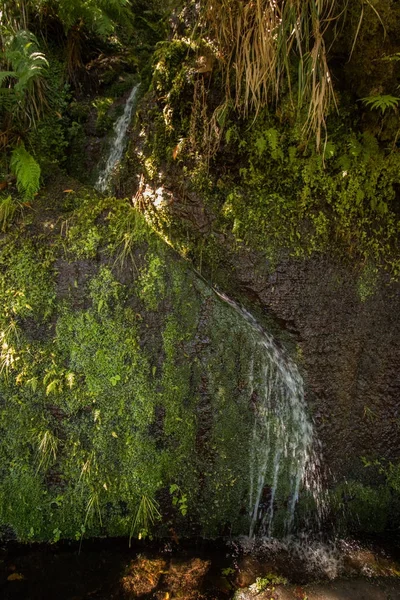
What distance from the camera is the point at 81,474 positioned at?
10.7 feet

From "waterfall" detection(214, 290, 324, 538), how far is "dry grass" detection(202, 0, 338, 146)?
168 centimetres

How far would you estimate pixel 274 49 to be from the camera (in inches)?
128

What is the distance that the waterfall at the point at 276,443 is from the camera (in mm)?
3484

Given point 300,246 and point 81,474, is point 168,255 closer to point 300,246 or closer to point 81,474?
point 300,246

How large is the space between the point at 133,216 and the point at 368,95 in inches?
84.5

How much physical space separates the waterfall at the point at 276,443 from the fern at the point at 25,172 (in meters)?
1.78

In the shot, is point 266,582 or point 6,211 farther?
point 6,211

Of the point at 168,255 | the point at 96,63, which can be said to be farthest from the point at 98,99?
the point at 168,255

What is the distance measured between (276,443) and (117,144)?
3.35m

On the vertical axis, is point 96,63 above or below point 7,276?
above

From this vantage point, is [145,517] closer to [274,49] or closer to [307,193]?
[307,193]

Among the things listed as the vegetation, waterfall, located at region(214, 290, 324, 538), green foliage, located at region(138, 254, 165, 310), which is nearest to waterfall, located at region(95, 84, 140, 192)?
the vegetation

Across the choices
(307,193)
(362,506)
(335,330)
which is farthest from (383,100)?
(362,506)

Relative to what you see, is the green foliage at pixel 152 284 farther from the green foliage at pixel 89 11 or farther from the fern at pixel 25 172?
the green foliage at pixel 89 11
